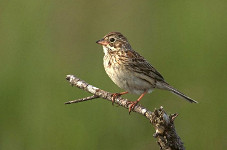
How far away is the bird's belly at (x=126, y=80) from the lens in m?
8.30

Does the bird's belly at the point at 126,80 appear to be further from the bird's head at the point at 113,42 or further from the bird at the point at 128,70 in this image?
the bird's head at the point at 113,42

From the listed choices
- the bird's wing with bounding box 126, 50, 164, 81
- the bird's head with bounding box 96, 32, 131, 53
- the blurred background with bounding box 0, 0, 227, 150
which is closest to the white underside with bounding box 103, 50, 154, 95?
the bird's wing with bounding box 126, 50, 164, 81

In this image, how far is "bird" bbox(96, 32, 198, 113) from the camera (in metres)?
8.36

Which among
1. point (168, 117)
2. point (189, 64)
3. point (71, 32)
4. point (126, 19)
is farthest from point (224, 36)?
point (168, 117)

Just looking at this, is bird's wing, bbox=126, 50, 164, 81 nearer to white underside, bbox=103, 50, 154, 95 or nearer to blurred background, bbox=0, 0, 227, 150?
white underside, bbox=103, 50, 154, 95

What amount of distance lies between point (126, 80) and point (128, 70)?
0.23 meters

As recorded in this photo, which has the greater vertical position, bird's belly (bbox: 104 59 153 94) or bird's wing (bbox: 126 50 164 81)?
bird's wing (bbox: 126 50 164 81)

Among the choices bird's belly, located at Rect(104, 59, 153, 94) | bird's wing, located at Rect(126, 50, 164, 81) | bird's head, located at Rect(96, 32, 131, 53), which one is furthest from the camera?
bird's head, located at Rect(96, 32, 131, 53)

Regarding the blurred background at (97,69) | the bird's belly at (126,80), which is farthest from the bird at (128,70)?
the blurred background at (97,69)

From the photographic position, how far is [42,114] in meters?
9.77

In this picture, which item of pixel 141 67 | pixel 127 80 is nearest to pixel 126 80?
pixel 127 80

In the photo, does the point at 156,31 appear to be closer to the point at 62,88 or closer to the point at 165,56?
the point at 165,56

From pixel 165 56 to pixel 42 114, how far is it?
2385 mm

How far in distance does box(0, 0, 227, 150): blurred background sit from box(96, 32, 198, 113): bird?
88 cm
